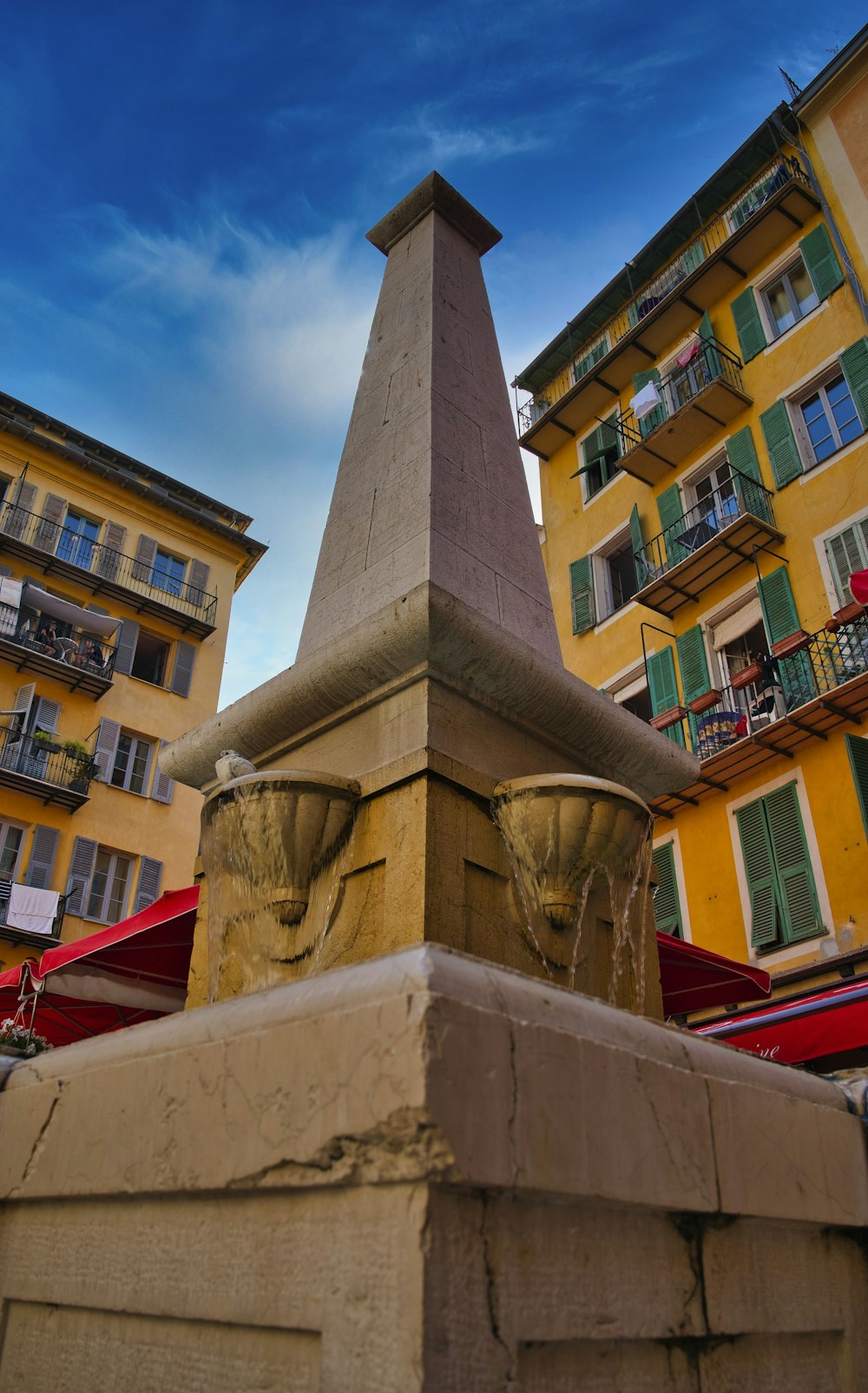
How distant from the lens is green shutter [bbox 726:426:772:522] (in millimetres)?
15109

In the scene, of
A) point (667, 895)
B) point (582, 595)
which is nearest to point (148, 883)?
point (582, 595)

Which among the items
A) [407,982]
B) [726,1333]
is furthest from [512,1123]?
[726,1333]

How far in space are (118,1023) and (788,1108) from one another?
7.21m

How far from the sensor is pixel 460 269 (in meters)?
5.50

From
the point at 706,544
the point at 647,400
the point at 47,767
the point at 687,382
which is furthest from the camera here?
the point at 47,767

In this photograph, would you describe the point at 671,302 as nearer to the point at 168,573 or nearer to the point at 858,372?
the point at 858,372

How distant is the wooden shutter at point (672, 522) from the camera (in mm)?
16641

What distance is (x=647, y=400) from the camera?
18.0 metres

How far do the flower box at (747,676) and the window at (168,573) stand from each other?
16.7 meters

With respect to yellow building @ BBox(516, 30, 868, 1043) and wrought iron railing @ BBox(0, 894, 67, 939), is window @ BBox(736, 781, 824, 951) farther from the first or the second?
wrought iron railing @ BBox(0, 894, 67, 939)

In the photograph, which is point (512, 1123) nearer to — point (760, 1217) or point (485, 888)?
point (760, 1217)

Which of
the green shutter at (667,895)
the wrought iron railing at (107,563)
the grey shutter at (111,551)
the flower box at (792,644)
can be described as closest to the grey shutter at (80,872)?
the wrought iron railing at (107,563)

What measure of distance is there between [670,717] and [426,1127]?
14.3 metres

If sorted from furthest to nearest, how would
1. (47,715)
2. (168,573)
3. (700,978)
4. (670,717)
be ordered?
(168,573) → (47,715) → (670,717) → (700,978)
